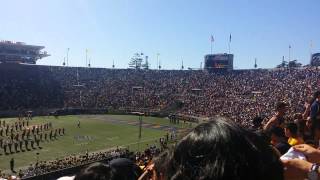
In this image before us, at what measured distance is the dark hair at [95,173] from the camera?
137 inches

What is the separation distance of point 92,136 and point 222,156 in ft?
151

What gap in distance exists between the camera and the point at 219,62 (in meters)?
89.3

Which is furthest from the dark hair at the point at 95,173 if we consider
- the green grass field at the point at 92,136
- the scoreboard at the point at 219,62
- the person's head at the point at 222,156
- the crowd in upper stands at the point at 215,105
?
the scoreboard at the point at 219,62

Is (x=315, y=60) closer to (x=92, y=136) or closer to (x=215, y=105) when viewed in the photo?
(x=215, y=105)

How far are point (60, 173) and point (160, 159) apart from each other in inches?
1149

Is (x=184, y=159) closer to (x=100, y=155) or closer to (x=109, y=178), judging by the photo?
(x=109, y=178)

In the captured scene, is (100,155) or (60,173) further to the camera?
(100,155)

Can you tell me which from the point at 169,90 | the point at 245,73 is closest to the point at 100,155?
the point at 169,90

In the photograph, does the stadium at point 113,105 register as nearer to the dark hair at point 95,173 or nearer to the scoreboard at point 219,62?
the scoreboard at point 219,62

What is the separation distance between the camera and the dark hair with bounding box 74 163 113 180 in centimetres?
349

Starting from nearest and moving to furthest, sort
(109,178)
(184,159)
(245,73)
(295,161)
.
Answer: (184,159), (295,161), (109,178), (245,73)

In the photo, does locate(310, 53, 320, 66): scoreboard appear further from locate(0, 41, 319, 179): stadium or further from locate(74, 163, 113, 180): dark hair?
locate(74, 163, 113, 180): dark hair

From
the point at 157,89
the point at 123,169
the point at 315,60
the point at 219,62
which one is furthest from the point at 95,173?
the point at 315,60

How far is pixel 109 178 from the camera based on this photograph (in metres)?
3.56
